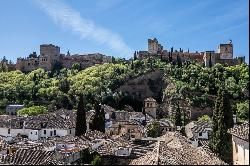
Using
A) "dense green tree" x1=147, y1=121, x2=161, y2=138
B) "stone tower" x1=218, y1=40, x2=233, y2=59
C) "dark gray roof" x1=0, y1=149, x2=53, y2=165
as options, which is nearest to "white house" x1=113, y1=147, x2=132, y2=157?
"dark gray roof" x1=0, y1=149, x2=53, y2=165

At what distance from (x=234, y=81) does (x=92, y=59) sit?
49.1 metres

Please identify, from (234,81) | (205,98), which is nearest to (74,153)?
(205,98)

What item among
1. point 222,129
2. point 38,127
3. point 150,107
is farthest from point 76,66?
point 222,129

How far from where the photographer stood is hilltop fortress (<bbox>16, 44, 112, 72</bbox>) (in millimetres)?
131250

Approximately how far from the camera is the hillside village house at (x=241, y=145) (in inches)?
793

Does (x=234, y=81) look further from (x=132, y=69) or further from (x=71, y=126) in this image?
(x=71, y=126)

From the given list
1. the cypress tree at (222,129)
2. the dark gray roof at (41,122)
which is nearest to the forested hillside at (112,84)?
the dark gray roof at (41,122)

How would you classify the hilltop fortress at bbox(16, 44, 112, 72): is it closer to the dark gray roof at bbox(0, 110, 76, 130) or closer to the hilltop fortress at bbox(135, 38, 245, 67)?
the hilltop fortress at bbox(135, 38, 245, 67)

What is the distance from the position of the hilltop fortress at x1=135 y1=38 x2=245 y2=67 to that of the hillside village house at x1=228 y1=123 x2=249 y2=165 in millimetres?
100100

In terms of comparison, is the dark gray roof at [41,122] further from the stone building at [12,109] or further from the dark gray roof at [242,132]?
the dark gray roof at [242,132]

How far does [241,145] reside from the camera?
21000 millimetres

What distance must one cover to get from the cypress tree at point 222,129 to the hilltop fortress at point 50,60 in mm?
93881

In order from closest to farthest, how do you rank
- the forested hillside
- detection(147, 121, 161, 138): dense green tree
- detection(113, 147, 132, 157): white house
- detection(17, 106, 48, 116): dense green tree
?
detection(113, 147, 132, 157): white house, detection(147, 121, 161, 138): dense green tree, detection(17, 106, 48, 116): dense green tree, the forested hillside

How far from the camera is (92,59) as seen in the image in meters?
136
